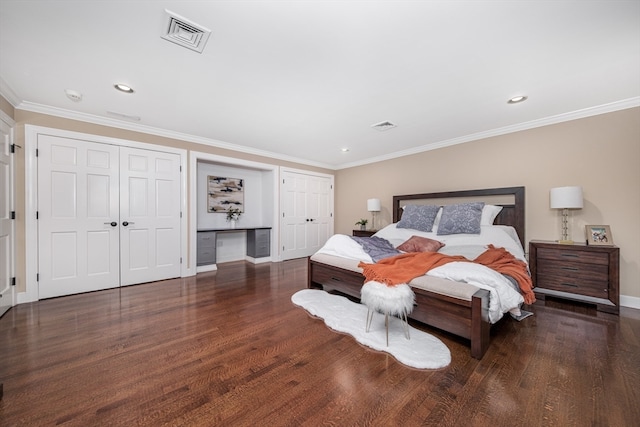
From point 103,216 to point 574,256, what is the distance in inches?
234

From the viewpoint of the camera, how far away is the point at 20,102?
9.26 feet

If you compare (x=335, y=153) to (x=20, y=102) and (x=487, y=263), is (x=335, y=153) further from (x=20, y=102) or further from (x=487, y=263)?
(x=20, y=102)

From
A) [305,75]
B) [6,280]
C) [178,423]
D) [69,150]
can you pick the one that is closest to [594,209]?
[305,75]

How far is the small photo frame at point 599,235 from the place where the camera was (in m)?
2.79

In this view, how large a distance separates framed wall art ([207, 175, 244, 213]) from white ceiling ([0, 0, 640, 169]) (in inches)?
67.3

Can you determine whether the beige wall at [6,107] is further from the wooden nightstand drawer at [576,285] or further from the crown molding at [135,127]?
the wooden nightstand drawer at [576,285]

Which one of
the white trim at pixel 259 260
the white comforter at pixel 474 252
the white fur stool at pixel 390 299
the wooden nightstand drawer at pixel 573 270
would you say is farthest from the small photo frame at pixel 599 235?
the white trim at pixel 259 260

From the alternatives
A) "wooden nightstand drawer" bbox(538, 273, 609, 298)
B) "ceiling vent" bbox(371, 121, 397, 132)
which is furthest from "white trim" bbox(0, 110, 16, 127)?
"wooden nightstand drawer" bbox(538, 273, 609, 298)

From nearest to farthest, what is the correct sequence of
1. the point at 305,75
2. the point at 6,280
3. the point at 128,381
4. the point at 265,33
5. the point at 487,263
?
the point at 128,381
the point at 265,33
the point at 305,75
the point at 487,263
the point at 6,280

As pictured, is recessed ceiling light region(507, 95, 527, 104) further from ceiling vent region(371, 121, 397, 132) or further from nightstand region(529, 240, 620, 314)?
nightstand region(529, 240, 620, 314)

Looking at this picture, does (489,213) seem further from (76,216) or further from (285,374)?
(76,216)

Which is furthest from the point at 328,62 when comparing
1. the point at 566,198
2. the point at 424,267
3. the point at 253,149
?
the point at 566,198

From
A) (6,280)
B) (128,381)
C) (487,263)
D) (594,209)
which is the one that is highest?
(594,209)

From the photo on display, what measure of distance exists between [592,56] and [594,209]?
1945mm
